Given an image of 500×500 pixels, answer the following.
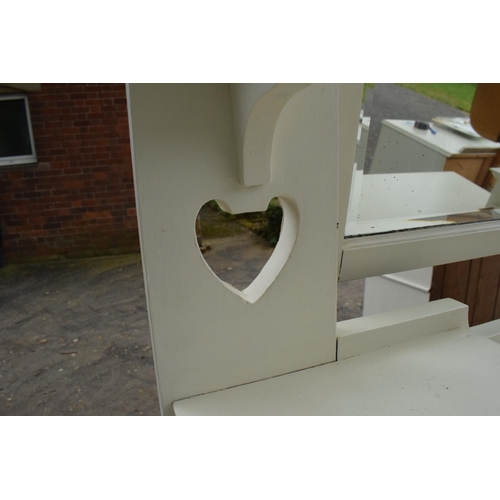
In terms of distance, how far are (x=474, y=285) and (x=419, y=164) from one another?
1.27 metres

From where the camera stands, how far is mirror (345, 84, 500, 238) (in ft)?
5.33

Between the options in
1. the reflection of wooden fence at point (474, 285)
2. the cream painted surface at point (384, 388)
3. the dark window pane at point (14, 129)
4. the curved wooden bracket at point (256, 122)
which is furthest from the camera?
the dark window pane at point (14, 129)

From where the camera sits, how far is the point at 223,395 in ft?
4.03

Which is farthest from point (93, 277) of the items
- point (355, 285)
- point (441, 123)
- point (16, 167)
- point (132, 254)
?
point (441, 123)

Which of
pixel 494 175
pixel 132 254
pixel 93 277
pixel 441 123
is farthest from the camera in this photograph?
pixel 132 254

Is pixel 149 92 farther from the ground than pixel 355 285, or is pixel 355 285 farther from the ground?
pixel 149 92

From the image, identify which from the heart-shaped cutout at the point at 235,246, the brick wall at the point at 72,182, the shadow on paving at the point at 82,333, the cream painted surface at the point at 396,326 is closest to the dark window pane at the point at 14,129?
the brick wall at the point at 72,182

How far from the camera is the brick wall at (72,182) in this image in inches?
207

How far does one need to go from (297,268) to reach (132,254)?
4944 millimetres

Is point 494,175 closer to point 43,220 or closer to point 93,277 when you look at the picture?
point 93,277

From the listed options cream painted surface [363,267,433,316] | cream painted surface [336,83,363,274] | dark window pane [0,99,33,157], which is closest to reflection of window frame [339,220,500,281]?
cream painted surface [336,83,363,274]

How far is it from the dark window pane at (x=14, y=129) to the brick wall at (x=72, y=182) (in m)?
0.13

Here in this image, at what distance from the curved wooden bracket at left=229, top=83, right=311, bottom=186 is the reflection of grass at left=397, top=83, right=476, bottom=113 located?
77 centimetres

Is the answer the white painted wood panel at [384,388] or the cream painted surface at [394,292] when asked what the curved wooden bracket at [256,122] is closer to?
the white painted wood panel at [384,388]
